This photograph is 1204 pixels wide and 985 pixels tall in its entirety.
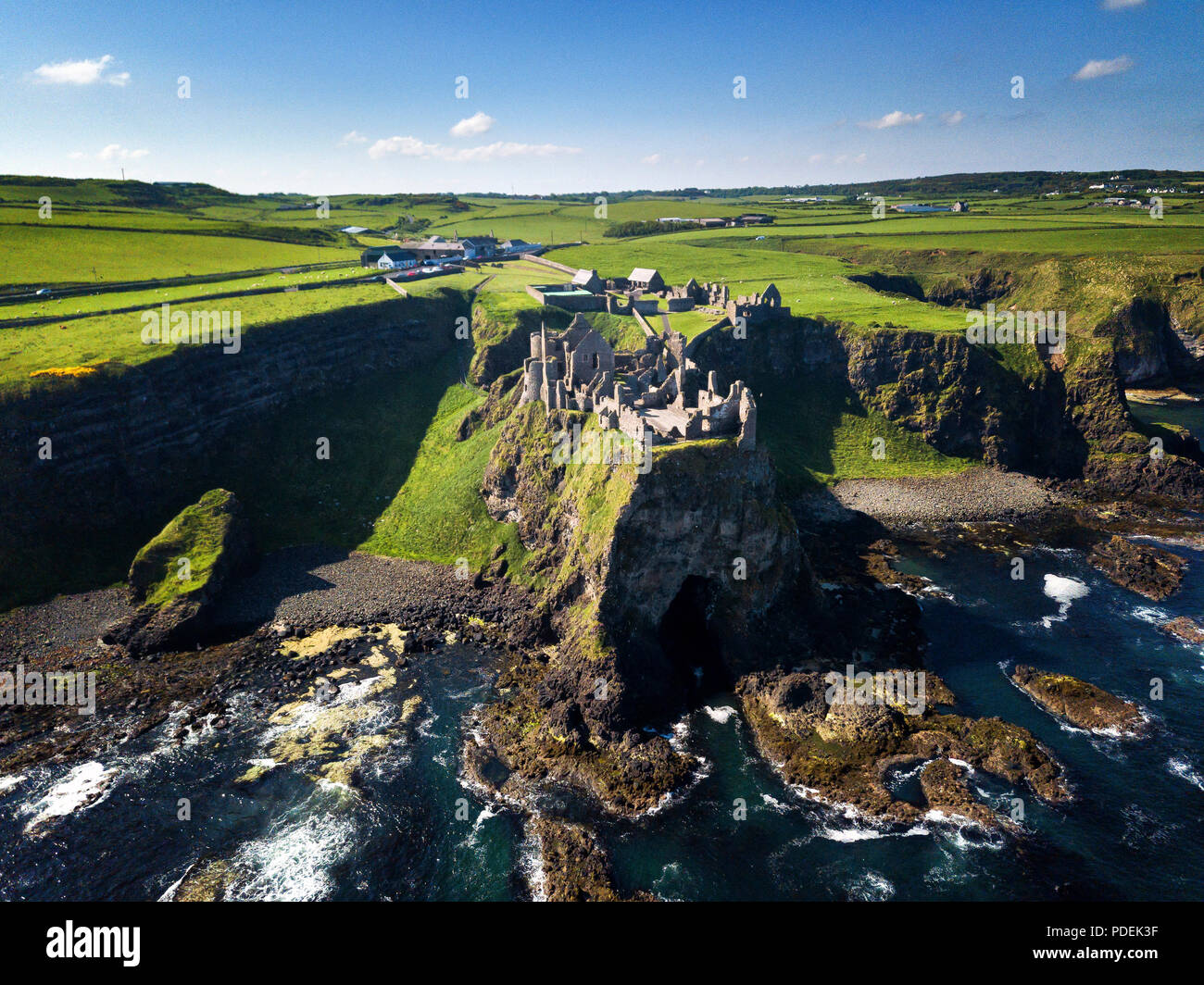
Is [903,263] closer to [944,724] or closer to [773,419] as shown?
[773,419]

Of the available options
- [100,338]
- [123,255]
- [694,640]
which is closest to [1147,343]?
[694,640]

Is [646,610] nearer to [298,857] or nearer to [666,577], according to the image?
[666,577]

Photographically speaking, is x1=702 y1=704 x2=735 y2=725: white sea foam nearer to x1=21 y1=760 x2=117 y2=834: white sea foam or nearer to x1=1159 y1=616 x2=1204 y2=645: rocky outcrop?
x1=1159 y1=616 x2=1204 y2=645: rocky outcrop

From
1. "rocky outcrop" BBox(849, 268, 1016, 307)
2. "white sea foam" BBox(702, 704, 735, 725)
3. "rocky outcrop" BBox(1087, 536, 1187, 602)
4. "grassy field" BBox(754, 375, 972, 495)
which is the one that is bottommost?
"white sea foam" BBox(702, 704, 735, 725)

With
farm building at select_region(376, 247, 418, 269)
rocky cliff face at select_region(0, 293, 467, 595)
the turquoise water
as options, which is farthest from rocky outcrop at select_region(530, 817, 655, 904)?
farm building at select_region(376, 247, 418, 269)

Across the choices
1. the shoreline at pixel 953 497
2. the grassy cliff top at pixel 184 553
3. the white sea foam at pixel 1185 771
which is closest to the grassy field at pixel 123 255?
the grassy cliff top at pixel 184 553
